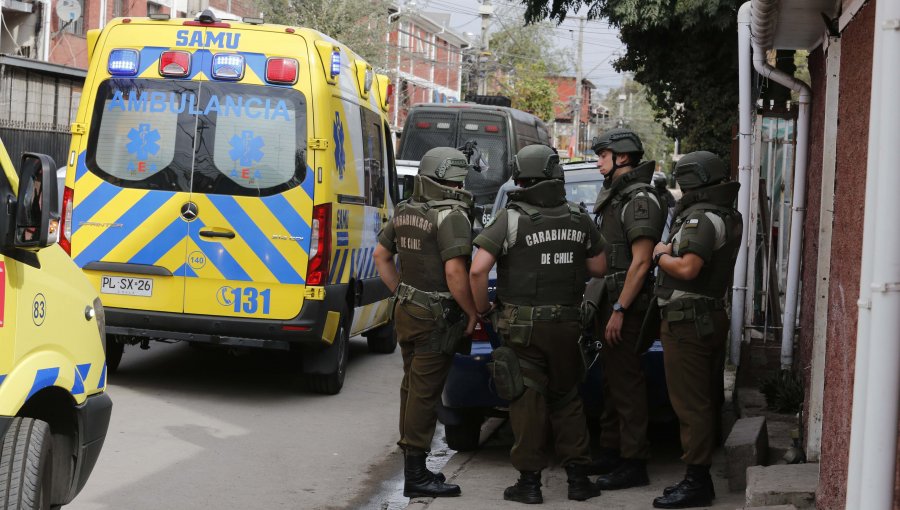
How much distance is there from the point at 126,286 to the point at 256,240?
1.02m

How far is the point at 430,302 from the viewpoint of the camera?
644 cm

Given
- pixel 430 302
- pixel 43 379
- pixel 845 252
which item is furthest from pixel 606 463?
pixel 43 379

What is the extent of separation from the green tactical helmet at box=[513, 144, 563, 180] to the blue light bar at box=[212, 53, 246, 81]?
3.20 metres

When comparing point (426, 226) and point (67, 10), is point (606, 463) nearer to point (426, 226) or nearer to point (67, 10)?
point (426, 226)

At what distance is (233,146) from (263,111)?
33 centimetres

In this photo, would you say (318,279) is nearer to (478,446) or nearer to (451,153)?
(478,446)

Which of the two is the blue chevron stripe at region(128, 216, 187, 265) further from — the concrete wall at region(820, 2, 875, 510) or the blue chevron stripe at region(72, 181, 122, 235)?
the concrete wall at region(820, 2, 875, 510)

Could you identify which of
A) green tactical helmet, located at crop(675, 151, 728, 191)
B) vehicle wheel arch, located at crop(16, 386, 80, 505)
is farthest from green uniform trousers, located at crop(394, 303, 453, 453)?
vehicle wheel arch, located at crop(16, 386, 80, 505)

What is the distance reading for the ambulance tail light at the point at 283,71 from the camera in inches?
339

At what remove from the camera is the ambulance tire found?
3926 millimetres

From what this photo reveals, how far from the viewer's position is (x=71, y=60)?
27188 millimetres

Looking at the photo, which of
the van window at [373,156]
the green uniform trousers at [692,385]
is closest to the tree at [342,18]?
the van window at [373,156]

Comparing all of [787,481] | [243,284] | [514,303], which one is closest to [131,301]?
[243,284]

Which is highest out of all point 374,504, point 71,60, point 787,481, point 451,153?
point 71,60
